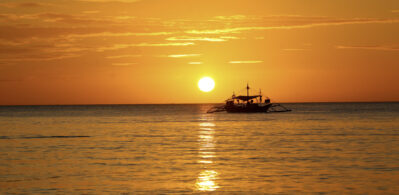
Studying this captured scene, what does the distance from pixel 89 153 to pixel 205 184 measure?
22311mm

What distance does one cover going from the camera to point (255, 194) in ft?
96.8

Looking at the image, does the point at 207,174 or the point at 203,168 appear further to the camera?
the point at 203,168

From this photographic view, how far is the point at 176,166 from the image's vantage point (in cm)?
4084

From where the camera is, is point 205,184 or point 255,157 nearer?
point 205,184

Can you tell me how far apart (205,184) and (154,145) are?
28795 mm

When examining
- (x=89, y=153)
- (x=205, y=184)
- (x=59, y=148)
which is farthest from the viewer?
(x=59, y=148)

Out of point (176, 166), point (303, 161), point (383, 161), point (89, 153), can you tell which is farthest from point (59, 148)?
point (383, 161)

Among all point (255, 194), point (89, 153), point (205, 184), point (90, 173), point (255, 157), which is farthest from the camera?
point (89, 153)

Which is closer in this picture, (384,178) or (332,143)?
(384,178)

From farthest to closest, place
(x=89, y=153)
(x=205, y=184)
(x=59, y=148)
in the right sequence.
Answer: (x=59, y=148), (x=89, y=153), (x=205, y=184)

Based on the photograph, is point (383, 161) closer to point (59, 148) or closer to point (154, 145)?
point (154, 145)

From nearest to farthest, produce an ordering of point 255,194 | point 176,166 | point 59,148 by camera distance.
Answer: point 255,194 → point 176,166 → point 59,148

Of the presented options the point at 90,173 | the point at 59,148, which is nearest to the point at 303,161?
the point at 90,173

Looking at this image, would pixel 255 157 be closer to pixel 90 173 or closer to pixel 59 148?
pixel 90 173
